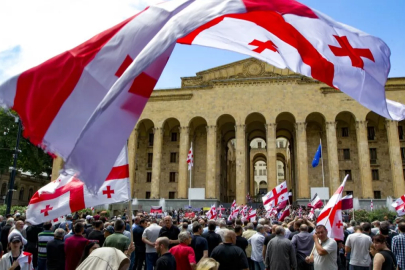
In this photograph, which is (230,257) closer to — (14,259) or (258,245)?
(258,245)

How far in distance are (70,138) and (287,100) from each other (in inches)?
1407

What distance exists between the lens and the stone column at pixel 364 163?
34344 millimetres

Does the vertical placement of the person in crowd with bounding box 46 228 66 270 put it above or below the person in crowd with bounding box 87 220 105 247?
below

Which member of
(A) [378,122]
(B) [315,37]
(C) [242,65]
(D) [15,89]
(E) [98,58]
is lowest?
(D) [15,89]

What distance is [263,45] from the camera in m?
5.88

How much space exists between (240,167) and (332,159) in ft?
32.8

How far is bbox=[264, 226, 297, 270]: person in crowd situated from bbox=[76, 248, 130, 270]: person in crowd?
455 cm

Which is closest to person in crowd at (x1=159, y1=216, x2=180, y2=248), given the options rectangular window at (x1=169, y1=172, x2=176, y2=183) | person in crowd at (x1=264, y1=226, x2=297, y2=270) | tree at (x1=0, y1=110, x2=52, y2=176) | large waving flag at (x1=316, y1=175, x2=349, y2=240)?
person in crowd at (x1=264, y1=226, x2=297, y2=270)

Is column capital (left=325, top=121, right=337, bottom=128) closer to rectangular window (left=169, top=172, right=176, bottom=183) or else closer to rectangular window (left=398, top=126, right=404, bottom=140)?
rectangular window (left=398, top=126, right=404, bottom=140)

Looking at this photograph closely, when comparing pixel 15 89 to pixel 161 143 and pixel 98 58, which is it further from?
pixel 161 143

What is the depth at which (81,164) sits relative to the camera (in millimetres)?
3281

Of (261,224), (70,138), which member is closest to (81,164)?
(70,138)

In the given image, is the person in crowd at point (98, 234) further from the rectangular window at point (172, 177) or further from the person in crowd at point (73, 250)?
the rectangular window at point (172, 177)

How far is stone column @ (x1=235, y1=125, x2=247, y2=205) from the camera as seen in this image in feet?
118
